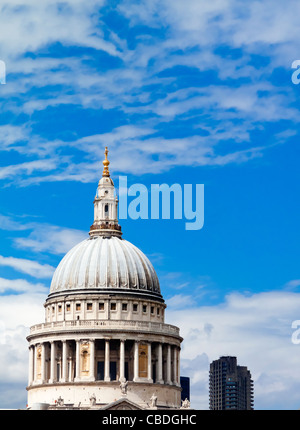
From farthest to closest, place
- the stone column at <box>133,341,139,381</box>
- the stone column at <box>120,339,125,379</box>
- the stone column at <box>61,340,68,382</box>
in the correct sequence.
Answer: the stone column at <box>61,340,68,382</box> < the stone column at <box>133,341,139,381</box> < the stone column at <box>120,339,125,379</box>

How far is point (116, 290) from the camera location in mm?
191250

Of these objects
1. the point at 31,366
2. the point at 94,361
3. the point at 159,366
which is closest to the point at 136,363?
the point at 159,366

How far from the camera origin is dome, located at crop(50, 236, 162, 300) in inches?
7554

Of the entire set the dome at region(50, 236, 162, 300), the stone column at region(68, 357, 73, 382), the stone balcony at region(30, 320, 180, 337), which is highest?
the dome at region(50, 236, 162, 300)

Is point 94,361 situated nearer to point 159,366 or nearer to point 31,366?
point 159,366

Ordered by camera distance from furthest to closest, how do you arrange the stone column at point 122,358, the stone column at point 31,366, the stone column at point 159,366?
the stone column at point 31,366 → the stone column at point 159,366 → the stone column at point 122,358

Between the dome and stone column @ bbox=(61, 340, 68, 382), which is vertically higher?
the dome

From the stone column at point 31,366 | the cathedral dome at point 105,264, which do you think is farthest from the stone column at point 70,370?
the cathedral dome at point 105,264

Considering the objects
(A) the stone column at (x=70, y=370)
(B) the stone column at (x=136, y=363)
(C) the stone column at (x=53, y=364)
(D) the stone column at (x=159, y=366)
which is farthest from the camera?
(D) the stone column at (x=159, y=366)

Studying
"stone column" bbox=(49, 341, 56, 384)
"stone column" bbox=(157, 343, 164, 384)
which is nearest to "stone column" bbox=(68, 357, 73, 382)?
"stone column" bbox=(49, 341, 56, 384)

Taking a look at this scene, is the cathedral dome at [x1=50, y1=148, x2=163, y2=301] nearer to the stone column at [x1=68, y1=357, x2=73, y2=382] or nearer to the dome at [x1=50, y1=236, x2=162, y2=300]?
the dome at [x1=50, y1=236, x2=162, y2=300]

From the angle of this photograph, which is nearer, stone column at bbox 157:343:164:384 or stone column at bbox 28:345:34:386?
stone column at bbox 157:343:164:384

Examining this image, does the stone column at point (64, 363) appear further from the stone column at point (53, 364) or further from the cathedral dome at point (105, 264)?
the cathedral dome at point (105, 264)

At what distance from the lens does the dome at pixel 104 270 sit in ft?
630
